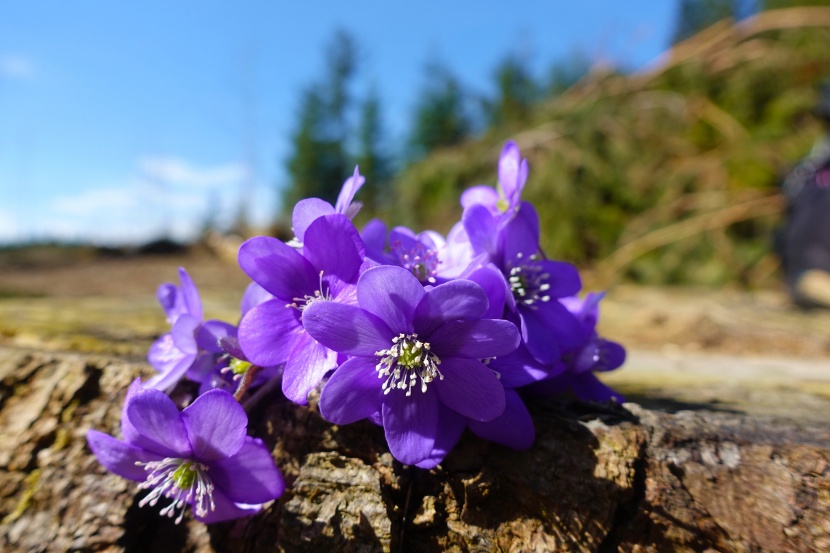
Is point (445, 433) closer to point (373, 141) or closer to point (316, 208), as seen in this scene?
point (316, 208)

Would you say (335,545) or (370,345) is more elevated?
(370,345)

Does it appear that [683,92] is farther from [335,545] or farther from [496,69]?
[496,69]

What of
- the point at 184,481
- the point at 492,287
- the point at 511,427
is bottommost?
the point at 184,481

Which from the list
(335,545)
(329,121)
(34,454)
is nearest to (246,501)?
(335,545)

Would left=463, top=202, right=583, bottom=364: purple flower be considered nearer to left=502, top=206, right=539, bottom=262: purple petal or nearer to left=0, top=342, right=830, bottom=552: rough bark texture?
left=502, top=206, right=539, bottom=262: purple petal

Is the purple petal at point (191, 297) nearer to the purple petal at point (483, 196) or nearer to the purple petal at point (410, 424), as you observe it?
the purple petal at point (410, 424)

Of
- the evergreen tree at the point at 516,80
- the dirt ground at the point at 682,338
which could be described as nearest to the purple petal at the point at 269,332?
the dirt ground at the point at 682,338

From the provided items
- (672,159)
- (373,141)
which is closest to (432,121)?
(373,141)
